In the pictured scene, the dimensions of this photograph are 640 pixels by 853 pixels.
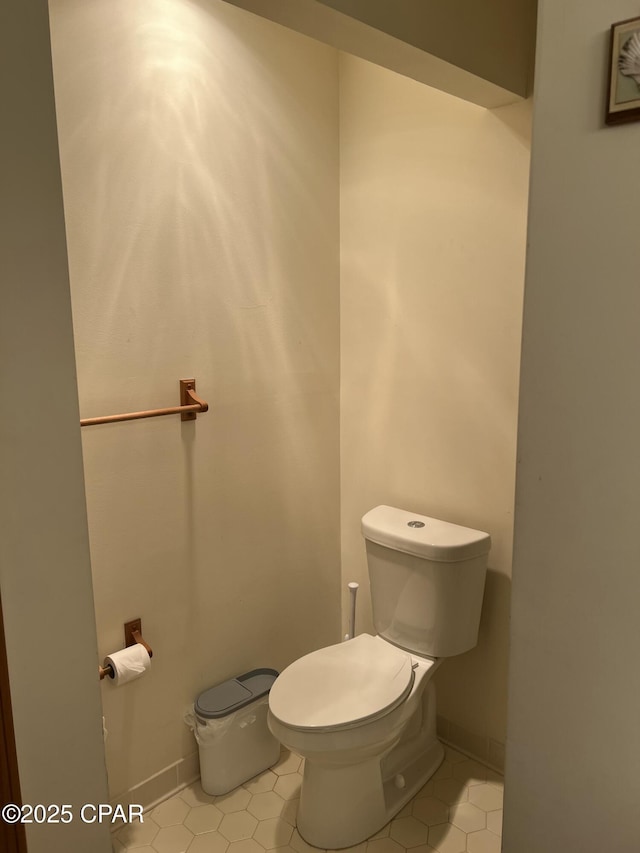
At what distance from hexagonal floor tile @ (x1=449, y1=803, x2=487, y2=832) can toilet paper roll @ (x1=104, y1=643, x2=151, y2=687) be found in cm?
107

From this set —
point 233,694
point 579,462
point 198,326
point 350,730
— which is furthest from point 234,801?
point 579,462

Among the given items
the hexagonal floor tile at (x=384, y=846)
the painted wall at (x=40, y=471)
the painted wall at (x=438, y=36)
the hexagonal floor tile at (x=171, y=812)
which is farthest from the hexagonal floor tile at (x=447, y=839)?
the painted wall at (x=438, y=36)

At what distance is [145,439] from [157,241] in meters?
0.57

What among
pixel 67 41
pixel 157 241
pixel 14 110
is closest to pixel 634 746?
pixel 14 110

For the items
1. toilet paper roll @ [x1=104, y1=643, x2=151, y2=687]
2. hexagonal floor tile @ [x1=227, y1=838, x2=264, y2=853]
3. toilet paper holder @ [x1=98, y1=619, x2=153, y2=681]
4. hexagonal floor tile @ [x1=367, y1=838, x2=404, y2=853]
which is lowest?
hexagonal floor tile @ [x1=367, y1=838, x2=404, y2=853]

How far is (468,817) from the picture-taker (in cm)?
198

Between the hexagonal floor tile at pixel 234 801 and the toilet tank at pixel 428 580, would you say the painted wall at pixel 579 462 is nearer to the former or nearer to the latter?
the toilet tank at pixel 428 580

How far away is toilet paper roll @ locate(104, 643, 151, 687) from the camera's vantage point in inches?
70.0

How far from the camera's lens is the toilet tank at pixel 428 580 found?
6.51 ft

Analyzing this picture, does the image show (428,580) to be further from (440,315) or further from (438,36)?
(438,36)

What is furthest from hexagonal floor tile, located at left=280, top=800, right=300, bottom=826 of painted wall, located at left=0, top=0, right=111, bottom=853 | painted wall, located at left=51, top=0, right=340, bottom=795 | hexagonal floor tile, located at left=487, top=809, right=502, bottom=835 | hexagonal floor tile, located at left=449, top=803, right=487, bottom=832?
painted wall, located at left=0, top=0, right=111, bottom=853

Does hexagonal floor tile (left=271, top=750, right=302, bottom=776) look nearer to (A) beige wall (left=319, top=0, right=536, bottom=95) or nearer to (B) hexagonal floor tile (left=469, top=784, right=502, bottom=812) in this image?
(B) hexagonal floor tile (left=469, top=784, right=502, bottom=812)

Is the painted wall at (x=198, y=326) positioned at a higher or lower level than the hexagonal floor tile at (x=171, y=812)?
higher

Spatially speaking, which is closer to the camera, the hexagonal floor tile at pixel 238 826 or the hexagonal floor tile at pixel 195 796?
the hexagonal floor tile at pixel 238 826
